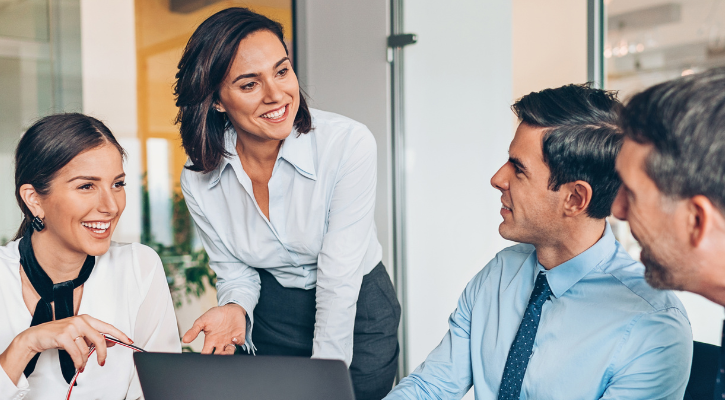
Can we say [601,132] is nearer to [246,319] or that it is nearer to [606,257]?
[606,257]

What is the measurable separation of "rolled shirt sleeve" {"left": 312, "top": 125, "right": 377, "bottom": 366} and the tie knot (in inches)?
21.4

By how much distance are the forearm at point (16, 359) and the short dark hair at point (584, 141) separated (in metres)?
1.21

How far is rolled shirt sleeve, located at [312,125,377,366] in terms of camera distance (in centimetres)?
171

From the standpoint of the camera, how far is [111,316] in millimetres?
1641

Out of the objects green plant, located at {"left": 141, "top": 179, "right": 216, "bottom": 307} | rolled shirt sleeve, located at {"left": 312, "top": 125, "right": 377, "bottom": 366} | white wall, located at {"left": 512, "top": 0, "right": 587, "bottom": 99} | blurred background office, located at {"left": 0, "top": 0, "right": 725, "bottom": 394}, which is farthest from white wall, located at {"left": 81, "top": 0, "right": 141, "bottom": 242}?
white wall, located at {"left": 512, "top": 0, "right": 587, "bottom": 99}

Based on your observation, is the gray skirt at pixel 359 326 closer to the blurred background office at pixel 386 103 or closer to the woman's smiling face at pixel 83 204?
the woman's smiling face at pixel 83 204

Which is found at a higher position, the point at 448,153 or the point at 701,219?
the point at 448,153

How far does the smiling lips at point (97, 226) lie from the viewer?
164 centimetres

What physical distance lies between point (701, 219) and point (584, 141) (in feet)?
1.79

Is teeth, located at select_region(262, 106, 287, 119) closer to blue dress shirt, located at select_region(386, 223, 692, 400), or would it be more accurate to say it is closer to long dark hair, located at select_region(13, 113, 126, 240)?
long dark hair, located at select_region(13, 113, 126, 240)

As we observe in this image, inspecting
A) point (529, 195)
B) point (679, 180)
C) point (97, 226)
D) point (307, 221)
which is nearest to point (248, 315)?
point (307, 221)

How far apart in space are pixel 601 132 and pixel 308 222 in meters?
0.86

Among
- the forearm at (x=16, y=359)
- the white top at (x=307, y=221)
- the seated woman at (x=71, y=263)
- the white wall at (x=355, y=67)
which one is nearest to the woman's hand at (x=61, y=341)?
the forearm at (x=16, y=359)

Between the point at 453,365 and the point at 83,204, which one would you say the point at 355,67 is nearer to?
the point at 83,204
